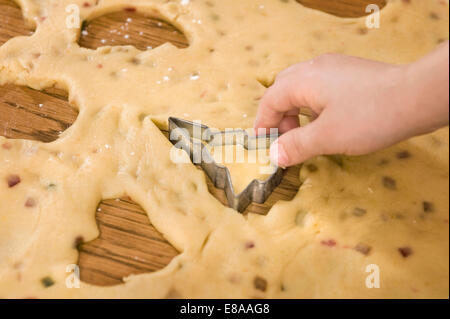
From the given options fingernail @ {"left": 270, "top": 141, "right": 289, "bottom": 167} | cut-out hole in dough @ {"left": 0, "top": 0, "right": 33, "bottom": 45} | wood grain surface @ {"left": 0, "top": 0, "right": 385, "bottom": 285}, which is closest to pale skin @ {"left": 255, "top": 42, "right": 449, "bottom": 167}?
fingernail @ {"left": 270, "top": 141, "right": 289, "bottom": 167}

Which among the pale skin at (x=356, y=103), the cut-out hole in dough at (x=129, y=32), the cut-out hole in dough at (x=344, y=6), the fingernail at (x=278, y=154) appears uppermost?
the cut-out hole in dough at (x=344, y=6)

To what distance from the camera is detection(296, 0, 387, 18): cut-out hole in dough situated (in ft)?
4.56

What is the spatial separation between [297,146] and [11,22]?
0.80m

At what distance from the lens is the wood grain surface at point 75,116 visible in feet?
3.27

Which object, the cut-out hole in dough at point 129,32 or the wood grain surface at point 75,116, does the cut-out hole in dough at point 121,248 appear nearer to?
the wood grain surface at point 75,116

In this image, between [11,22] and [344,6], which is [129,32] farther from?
[344,6]

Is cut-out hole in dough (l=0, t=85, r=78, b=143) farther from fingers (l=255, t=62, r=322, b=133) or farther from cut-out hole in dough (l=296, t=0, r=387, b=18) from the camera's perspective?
cut-out hole in dough (l=296, t=0, r=387, b=18)

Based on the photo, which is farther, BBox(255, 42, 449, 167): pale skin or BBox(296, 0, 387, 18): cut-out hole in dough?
BBox(296, 0, 387, 18): cut-out hole in dough

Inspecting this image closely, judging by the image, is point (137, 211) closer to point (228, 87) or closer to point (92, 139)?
point (92, 139)

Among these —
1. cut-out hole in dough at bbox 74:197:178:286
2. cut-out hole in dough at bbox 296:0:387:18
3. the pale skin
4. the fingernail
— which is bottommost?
cut-out hole in dough at bbox 74:197:178:286

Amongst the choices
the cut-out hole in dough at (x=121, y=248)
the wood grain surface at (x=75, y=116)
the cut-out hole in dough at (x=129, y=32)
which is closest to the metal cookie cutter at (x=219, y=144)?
the wood grain surface at (x=75, y=116)

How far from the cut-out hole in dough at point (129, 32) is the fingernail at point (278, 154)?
43 centimetres

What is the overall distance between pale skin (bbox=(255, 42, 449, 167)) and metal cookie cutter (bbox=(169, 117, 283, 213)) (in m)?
0.04

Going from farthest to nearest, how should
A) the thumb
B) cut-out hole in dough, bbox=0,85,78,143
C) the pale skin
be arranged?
cut-out hole in dough, bbox=0,85,78,143 < the thumb < the pale skin
